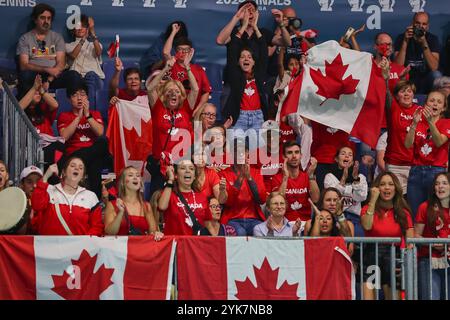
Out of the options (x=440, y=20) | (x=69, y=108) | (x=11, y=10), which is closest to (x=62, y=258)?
(x=69, y=108)

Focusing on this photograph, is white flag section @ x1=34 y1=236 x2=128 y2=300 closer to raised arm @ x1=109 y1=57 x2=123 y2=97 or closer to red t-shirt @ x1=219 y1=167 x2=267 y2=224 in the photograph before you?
red t-shirt @ x1=219 y1=167 x2=267 y2=224

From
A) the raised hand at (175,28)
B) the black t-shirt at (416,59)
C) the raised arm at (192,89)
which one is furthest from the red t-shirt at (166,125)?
the black t-shirt at (416,59)

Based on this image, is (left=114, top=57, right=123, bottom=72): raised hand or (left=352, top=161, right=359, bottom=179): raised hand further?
(left=114, top=57, right=123, bottom=72): raised hand

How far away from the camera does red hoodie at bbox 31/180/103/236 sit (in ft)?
40.7

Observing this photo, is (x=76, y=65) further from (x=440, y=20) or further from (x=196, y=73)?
(x=440, y=20)

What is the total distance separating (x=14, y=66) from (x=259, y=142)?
3.21m

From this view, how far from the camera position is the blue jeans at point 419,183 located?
14.6m

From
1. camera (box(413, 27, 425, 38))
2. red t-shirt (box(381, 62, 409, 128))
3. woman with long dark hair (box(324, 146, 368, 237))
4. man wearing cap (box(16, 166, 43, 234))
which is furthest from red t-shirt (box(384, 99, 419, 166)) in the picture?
man wearing cap (box(16, 166, 43, 234))

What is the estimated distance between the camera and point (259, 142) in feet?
48.6

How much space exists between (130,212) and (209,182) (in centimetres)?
142

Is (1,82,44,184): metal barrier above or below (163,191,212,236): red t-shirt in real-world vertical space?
above

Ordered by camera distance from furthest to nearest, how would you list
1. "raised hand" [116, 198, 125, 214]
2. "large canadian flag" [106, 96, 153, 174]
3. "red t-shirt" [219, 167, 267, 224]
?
"large canadian flag" [106, 96, 153, 174] < "red t-shirt" [219, 167, 267, 224] < "raised hand" [116, 198, 125, 214]

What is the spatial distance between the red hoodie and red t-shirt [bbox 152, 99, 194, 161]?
7.55ft

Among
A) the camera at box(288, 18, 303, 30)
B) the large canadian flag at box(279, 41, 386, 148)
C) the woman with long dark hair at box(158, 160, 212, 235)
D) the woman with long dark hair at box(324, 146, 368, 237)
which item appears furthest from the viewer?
the camera at box(288, 18, 303, 30)
